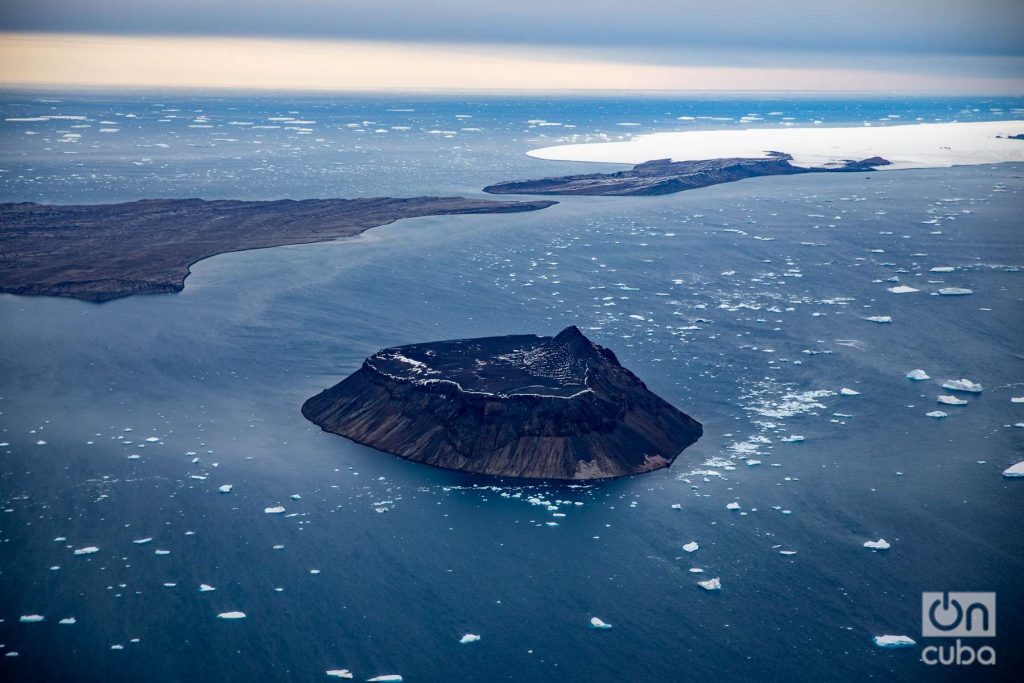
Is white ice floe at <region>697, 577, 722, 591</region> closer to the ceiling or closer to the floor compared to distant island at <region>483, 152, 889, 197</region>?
closer to the floor

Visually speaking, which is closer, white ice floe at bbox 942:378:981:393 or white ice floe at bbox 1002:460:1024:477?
white ice floe at bbox 1002:460:1024:477

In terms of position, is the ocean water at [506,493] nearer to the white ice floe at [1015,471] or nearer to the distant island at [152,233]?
the white ice floe at [1015,471]

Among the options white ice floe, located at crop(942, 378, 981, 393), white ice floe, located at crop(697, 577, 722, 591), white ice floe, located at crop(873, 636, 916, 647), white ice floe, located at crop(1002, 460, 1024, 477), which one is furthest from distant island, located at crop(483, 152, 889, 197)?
white ice floe, located at crop(873, 636, 916, 647)

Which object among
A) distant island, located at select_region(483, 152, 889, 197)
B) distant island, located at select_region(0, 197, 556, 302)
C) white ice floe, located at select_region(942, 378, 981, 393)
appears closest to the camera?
white ice floe, located at select_region(942, 378, 981, 393)

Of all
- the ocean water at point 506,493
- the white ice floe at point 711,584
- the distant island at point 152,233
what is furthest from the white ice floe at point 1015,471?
the distant island at point 152,233

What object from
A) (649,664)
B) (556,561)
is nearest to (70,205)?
(556,561)

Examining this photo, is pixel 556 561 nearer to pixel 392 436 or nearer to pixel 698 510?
pixel 698 510

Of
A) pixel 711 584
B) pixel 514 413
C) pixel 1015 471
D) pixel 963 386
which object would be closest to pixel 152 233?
pixel 514 413

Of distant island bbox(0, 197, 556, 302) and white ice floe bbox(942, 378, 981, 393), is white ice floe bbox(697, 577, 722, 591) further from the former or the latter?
distant island bbox(0, 197, 556, 302)

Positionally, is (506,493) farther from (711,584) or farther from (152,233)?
(152,233)
